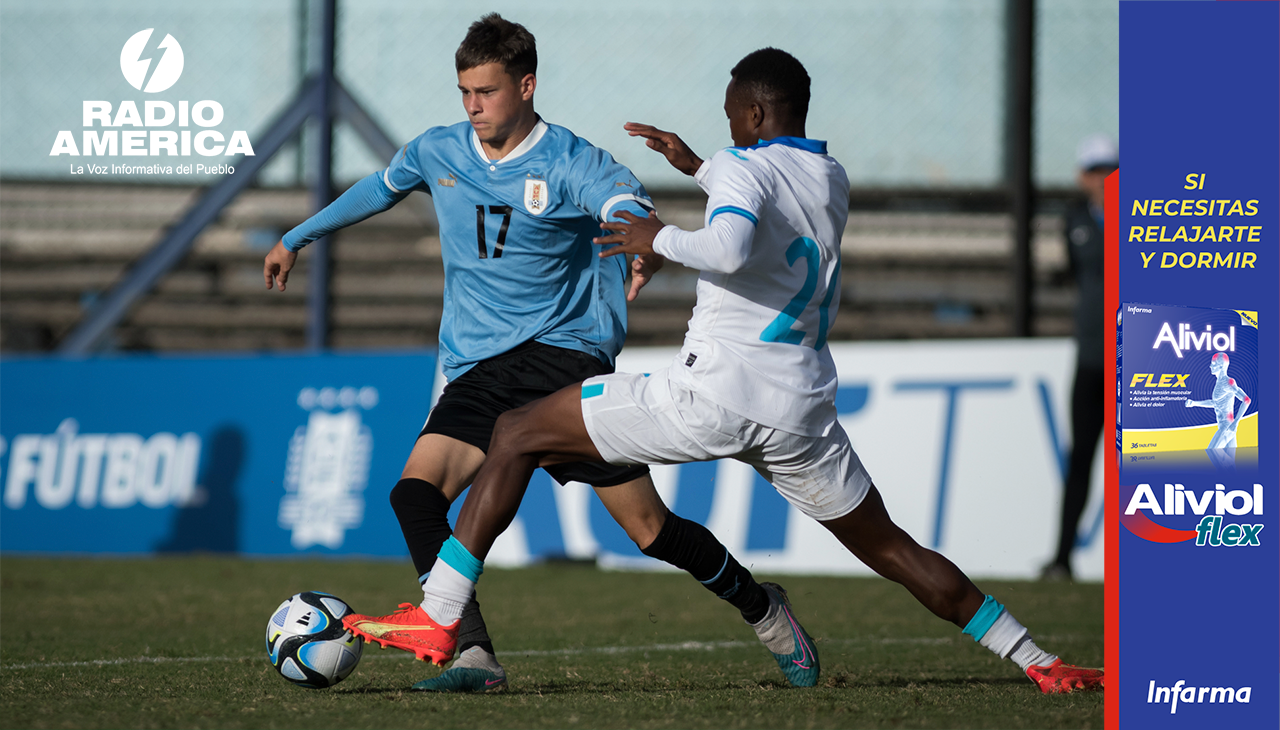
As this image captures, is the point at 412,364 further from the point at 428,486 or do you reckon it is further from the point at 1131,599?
the point at 1131,599

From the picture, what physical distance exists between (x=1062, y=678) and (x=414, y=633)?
1928 millimetres

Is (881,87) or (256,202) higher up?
(881,87)

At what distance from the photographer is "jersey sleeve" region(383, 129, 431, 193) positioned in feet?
15.8

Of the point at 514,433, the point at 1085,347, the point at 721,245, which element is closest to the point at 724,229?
the point at 721,245

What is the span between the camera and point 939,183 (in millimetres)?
11945

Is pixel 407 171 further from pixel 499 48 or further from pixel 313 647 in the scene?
pixel 313 647

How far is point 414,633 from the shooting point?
3.91 metres

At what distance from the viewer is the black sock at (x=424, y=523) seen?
443 centimetres

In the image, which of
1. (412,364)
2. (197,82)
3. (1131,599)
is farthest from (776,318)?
(197,82)

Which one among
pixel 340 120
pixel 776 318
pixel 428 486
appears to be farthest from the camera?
pixel 340 120

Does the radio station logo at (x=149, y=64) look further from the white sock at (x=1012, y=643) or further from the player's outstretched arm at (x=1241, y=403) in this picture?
the player's outstretched arm at (x=1241, y=403)

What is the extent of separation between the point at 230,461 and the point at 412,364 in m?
1.39

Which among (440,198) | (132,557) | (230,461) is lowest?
(132,557)

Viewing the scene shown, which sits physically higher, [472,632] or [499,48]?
[499,48]
